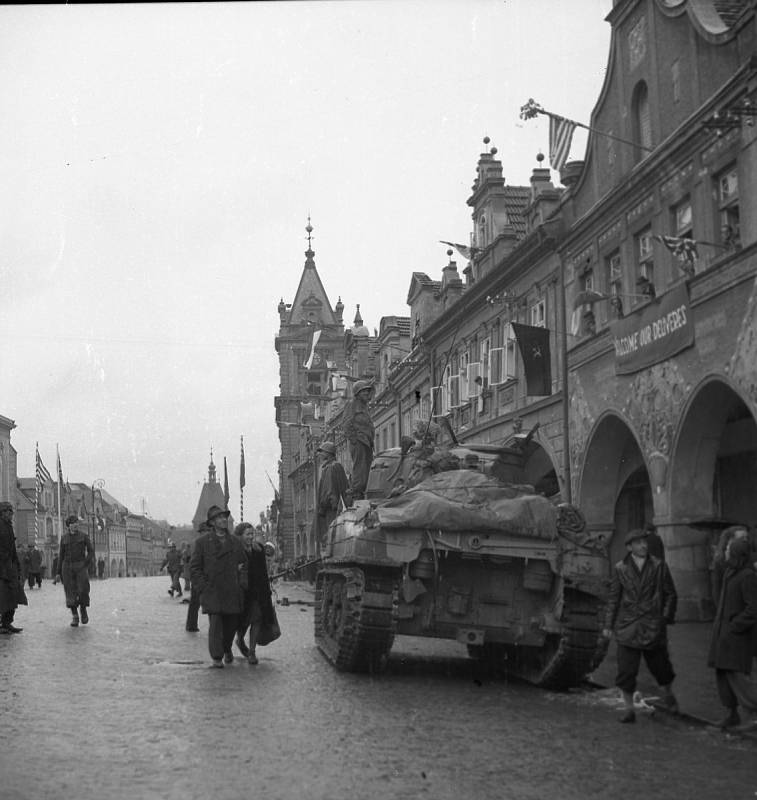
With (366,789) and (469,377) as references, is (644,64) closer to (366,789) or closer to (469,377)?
(469,377)

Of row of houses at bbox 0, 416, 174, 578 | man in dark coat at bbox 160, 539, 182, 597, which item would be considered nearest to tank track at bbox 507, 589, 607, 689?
man in dark coat at bbox 160, 539, 182, 597

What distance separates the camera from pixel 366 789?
6824 millimetres

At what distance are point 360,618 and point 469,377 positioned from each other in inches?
879

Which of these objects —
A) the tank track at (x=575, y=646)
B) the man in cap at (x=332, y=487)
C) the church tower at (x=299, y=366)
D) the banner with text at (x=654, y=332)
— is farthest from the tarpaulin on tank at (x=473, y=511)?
the church tower at (x=299, y=366)

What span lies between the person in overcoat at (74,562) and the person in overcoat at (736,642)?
11.2 meters

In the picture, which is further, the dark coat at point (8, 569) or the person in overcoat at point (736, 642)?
the dark coat at point (8, 569)

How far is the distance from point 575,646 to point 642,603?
1.44 metres

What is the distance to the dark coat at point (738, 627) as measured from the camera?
9266mm

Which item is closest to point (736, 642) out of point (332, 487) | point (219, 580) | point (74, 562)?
point (219, 580)

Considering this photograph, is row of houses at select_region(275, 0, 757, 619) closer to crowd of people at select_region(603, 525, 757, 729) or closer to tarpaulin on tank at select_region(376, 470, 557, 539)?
tarpaulin on tank at select_region(376, 470, 557, 539)

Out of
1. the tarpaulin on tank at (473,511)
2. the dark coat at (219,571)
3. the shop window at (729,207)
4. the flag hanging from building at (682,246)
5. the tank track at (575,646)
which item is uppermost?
the shop window at (729,207)

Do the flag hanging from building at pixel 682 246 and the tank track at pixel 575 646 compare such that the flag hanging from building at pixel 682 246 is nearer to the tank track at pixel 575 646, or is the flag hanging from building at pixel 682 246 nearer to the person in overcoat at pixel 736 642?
the tank track at pixel 575 646

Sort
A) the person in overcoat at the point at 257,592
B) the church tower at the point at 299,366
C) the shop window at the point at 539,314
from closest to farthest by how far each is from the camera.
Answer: the person in overcoat at the point at 257,592, the shop window at the point at 539,314, the church tower at the point at 299,366

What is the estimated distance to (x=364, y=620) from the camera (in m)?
11.5
